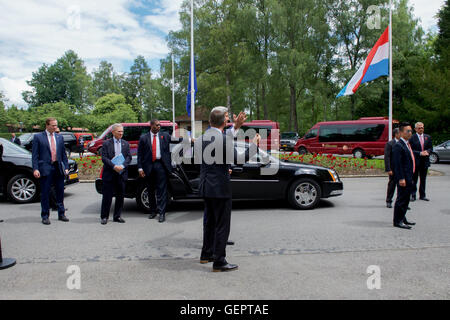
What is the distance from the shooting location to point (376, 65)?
1546cm

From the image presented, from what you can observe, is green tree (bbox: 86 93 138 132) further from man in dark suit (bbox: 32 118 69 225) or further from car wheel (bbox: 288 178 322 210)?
car wheel (bbox: 288 178 322 210)

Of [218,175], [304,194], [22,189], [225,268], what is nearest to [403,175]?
[304,194]

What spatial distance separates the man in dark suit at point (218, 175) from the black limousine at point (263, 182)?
121 inches

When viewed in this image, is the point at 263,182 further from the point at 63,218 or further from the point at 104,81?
the point at 104,81

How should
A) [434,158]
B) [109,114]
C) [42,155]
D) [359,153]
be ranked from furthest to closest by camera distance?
[109,114] → [359,153] → [434,158] → [42,155]

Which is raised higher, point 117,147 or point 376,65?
point 376,65

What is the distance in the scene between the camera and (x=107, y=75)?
3135 inches

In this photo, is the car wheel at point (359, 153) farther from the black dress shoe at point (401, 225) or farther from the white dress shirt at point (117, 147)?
the white dress shirt at point (117, 147)

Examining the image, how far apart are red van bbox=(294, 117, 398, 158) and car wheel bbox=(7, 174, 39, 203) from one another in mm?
20002

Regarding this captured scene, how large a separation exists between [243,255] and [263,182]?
3052 mm

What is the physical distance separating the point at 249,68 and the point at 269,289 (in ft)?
119

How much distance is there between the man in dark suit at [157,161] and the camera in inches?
272
